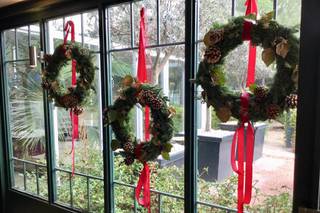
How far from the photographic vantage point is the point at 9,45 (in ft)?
9.62

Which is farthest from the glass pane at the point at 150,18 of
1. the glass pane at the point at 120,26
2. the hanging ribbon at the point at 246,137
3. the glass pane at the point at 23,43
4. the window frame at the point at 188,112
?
the glass pane at the point at 23,43

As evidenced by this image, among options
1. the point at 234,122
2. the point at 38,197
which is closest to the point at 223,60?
the point at 234,122

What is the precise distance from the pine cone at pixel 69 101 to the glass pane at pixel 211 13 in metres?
1.06

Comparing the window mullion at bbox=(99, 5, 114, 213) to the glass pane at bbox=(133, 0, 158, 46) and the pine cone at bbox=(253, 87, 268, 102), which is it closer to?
the glass pane at bbox=(133, 0, 158, 46)

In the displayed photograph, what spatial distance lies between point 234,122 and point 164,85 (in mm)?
568

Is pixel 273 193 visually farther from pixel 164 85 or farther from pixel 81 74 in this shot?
pixel 81 74

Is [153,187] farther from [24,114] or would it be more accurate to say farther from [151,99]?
[24,114]

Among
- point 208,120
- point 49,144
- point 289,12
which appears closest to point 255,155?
point 208,120

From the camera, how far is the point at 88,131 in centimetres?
245

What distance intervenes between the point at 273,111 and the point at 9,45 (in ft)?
9.16

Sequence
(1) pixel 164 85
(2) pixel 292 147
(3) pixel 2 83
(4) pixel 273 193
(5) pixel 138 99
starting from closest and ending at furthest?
(2) pixel 292 147, (4) pixel 273 193, (5) pixel 138 99, (1) pixel 164 85, (3) pixel 2 83

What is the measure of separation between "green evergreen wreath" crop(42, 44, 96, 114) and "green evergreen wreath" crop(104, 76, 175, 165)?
1.37 ft

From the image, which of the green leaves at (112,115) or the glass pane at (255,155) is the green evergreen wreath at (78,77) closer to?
the green leaves at (112,115)

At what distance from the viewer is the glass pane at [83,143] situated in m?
2.31
